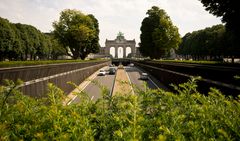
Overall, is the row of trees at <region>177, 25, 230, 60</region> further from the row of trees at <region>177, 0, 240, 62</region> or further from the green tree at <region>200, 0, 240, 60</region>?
the green tree at <region>200, 0, 240, 60</region>

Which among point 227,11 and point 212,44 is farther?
point 212,44

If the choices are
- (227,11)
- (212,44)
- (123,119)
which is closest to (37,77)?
(227,11)

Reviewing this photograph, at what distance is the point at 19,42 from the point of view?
267ft

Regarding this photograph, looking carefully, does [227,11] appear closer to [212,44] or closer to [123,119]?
[123,119]

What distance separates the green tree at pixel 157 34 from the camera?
81875mm

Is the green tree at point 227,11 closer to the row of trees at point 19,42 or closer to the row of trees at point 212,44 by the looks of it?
the row of trees at point 212,44

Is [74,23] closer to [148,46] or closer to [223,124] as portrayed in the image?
[148,46]

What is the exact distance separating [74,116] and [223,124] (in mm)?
1734

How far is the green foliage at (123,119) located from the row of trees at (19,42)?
70.1 m

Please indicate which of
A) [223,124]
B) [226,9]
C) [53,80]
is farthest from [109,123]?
[226,9]

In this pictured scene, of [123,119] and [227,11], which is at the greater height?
[227,11]

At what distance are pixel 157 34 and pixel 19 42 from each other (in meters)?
38.8

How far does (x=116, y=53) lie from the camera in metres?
199

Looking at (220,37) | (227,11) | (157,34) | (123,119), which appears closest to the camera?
(123,119)
